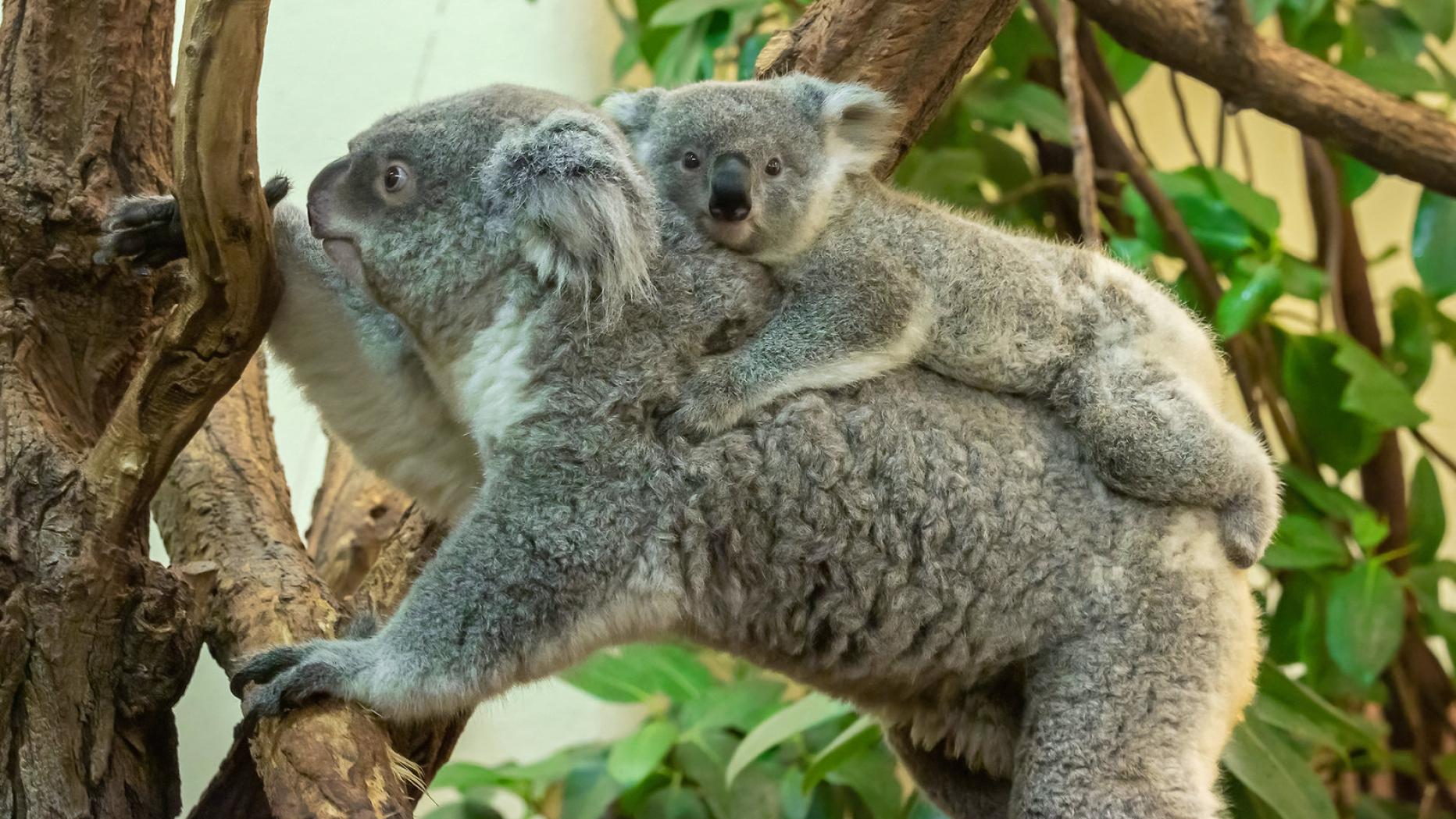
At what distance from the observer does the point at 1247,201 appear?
11.3ft

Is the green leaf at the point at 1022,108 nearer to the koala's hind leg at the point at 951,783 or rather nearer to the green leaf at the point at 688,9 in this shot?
the green leaf at the point at 688,9

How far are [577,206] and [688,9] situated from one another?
163 cm

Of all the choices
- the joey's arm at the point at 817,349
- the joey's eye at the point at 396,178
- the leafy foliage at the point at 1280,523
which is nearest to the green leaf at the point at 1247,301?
the leafy foliage at the point at 1280,523

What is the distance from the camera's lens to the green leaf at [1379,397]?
3.18 meters

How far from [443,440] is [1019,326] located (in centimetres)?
100

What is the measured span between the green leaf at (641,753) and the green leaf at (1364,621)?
5.60 feet

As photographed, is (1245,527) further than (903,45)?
No

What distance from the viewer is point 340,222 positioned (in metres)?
2.00

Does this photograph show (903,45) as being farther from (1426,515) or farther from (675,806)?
(1426,515)

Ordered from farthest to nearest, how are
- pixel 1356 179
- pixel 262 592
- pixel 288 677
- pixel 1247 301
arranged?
pixel 1356 179
pixel 1247 301
pixel 262 592
pixel 288 677

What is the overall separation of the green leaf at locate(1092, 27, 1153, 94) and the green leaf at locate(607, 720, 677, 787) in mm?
2480

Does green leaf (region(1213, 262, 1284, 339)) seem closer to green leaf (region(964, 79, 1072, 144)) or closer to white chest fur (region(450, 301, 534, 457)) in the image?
green leaf (region(964, 79, 1072, 144))

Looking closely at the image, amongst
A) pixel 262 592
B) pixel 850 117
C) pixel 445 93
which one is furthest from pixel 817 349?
pixel 445 93

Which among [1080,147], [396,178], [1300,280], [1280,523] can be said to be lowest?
[1280,523]
